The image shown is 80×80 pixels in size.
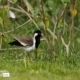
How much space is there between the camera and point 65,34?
1157 cm

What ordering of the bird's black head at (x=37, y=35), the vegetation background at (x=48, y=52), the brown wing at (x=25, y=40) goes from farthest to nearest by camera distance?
the bird's black head at (x=37, y=35), the brown wing at (x=25, y=40), the vegetation background at (x=48, y=52)

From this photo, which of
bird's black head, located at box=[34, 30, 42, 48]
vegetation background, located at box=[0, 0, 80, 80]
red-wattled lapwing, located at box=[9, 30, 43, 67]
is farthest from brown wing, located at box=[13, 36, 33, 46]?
vegetation background, located at box=[0, 0, 80, 80]

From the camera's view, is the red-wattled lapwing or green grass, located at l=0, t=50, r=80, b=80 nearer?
green grass, located at l=0, t=50, r=80, b=80

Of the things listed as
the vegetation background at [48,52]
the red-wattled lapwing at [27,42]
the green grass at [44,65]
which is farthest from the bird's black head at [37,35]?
the green grass at [44,65]

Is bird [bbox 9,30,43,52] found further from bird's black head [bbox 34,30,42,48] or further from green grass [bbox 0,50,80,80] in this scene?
green grass [bbox 0,50,80,80]

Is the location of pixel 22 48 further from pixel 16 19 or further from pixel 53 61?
pixel 16 19

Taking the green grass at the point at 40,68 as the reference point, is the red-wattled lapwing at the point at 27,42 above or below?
above

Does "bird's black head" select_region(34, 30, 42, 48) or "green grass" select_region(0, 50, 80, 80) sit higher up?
"bird's black head" select_region(34, 30, 42, 48)

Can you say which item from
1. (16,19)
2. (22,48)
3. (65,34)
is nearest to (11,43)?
(22,48)

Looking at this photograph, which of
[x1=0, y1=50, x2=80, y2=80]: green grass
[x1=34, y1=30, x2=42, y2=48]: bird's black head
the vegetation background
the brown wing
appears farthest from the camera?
[x1=34, y1=30, x2=42, y2=48]: bird's black head

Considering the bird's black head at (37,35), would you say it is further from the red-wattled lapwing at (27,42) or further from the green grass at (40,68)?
the green grass at (40,68)

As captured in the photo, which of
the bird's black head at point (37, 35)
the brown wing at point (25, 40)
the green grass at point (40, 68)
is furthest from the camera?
the bird's black head at point (37, 35)

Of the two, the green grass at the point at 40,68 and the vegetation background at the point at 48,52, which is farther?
the vegetation background at the point at 48,52

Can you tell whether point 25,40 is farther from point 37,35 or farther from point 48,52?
point 48,52
